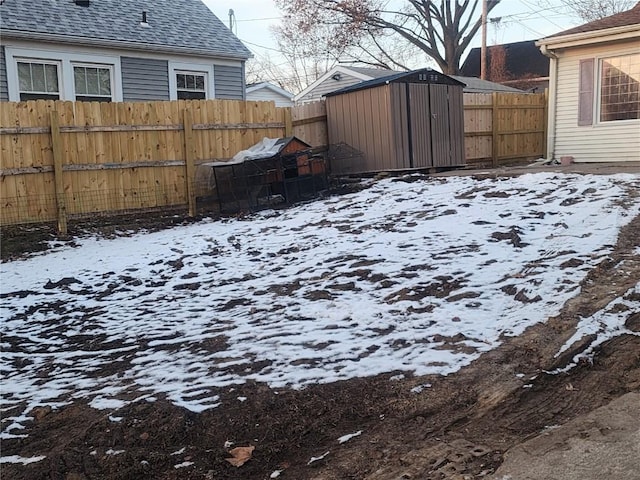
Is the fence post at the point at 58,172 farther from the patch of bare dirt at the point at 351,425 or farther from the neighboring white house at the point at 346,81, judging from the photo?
the neighboring white house at the point at 346,81

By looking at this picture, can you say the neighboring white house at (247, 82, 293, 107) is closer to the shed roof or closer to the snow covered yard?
the shed roof

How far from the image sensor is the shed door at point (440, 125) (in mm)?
12195

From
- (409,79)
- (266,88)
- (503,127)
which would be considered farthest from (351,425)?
(266,88)

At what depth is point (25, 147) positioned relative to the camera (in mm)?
8820

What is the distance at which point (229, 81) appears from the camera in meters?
15.1

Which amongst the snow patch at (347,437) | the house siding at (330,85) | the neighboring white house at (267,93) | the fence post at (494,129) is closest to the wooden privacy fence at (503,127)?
the fence post at (494,129)

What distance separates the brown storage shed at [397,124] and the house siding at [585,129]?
2865 mm

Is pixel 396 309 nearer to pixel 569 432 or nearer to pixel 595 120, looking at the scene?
Result: pixel 569 432

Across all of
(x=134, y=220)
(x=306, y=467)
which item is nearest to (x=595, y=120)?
(x=134, y=220)

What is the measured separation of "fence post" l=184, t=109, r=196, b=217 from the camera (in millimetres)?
10242

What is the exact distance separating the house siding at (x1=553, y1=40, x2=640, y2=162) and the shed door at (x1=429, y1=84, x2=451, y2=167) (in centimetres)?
334

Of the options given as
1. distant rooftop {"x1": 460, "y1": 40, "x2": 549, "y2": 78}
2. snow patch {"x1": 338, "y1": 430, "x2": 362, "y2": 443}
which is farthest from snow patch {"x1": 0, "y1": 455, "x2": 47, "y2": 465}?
distant rooftop {"x1": 460, "y1": 40, "x2": 549, "y2": 78}

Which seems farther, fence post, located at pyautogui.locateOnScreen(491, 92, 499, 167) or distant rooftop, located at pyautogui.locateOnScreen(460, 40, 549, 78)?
distant rooftop, located at pyautogui.locateOnScreen(460, 40, 549, 78)

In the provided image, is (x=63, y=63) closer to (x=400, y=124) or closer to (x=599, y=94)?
(x=400, y=124)
